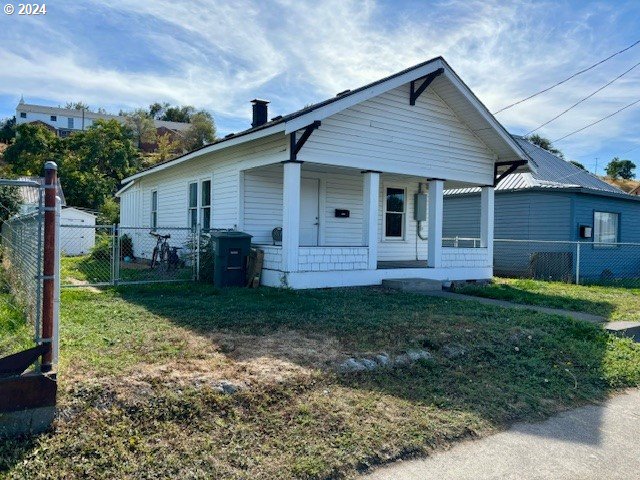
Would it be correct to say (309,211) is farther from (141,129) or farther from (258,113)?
(141,129)

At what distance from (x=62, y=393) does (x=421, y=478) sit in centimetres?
247

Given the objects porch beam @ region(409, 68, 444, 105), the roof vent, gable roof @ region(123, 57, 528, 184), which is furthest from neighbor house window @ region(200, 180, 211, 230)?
porch beam @ region(409, 68, 444, 105)

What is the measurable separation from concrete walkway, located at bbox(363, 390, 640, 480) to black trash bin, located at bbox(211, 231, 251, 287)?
267 inches

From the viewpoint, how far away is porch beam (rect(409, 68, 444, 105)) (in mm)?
10956

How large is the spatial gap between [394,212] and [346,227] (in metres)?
1.95

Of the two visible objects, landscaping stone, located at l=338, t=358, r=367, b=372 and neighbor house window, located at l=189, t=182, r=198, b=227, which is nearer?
landscaping stone, located at l=338, t=358, r=367, b=372

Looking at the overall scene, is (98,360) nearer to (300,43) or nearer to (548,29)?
(300,43)

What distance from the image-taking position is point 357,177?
13312 millimetres

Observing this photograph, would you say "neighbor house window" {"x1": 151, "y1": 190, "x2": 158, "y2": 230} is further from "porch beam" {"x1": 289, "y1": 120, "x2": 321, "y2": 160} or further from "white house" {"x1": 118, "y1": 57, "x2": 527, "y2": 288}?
"porch beam" {"x1": 289, "y1": 120, "x2": 321, "y2": 160}

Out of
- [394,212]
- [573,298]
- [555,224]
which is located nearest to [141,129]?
[394,212]

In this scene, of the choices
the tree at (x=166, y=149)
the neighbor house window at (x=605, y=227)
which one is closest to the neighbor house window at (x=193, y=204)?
the neighbor house window at (x=605, y=227)

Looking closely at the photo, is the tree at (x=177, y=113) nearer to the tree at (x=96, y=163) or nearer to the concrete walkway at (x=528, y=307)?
the tree at (x=96, y=163)

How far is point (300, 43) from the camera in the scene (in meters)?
12.8

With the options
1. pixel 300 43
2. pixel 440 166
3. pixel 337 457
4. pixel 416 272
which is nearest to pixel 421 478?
pixel 337 457
